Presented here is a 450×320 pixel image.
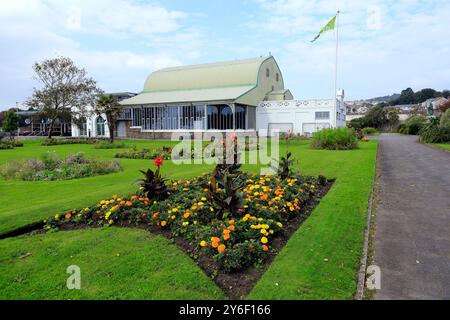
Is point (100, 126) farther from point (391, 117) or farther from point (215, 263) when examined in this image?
point (391, 117)

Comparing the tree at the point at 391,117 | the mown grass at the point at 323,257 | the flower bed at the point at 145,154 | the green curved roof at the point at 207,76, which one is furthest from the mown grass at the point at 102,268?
the tree at the point at 391,117

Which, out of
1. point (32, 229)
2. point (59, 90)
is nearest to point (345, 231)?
point (32, 229)

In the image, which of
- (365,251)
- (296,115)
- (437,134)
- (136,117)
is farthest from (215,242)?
(136,117)

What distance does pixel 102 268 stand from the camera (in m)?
4.35

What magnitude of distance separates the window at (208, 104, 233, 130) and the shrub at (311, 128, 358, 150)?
53.2 feet

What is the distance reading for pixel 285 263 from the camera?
4391 millimetres

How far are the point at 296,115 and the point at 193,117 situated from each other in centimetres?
1250

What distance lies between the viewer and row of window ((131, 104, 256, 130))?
3838 cm

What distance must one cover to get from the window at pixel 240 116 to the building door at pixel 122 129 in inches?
695

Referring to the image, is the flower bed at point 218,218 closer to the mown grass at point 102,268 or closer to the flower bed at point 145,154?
the mown grass at point 102,268

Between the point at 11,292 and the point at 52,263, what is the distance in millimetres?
735

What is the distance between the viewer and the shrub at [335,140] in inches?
897

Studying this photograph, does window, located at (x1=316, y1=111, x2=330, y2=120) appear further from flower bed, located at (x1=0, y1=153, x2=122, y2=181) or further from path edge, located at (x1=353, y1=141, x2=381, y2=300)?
path edge, located at (x1=353, y1=141, x2=381, y2=300)

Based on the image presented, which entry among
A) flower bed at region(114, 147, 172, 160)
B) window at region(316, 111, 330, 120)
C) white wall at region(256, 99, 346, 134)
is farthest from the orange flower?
window at region(316, 111, 330, 120)
